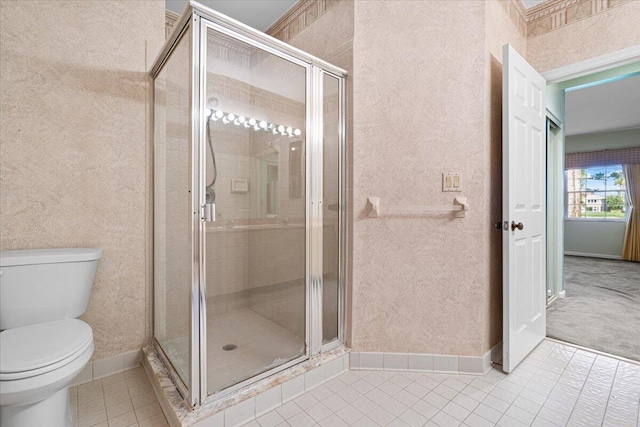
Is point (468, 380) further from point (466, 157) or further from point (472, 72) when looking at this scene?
point (472, 72)

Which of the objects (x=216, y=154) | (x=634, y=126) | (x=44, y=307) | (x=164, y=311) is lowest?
(x=164, y=311)

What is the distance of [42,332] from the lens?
1325 millimetres

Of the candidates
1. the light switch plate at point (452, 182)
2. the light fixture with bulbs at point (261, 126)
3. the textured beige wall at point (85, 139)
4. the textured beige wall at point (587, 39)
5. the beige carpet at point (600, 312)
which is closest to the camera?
the textured beige wall at point (85, 139)

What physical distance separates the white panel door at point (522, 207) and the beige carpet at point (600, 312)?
386 mm

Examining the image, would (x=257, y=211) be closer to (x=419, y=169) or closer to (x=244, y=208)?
(x=244, y=208)

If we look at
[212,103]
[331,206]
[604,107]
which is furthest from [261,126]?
[604,107]

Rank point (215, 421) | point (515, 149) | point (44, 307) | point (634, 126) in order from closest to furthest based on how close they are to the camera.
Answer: point (215, 421) < point (44, 307) < point (515, 149) < point (634, 126)

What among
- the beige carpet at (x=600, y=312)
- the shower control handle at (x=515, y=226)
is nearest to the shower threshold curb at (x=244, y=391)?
the shower control handle at (x=515, y=226)

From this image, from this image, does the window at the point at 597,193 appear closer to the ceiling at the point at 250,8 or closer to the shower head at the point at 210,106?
the ceiling at the point at 250,8

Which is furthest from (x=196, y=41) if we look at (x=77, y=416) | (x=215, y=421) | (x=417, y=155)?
(x=77, y=416)

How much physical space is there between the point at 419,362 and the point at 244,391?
110 centimetres

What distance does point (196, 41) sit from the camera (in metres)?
1.35

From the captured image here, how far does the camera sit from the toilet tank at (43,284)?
1.38m

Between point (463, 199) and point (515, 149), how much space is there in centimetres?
53
